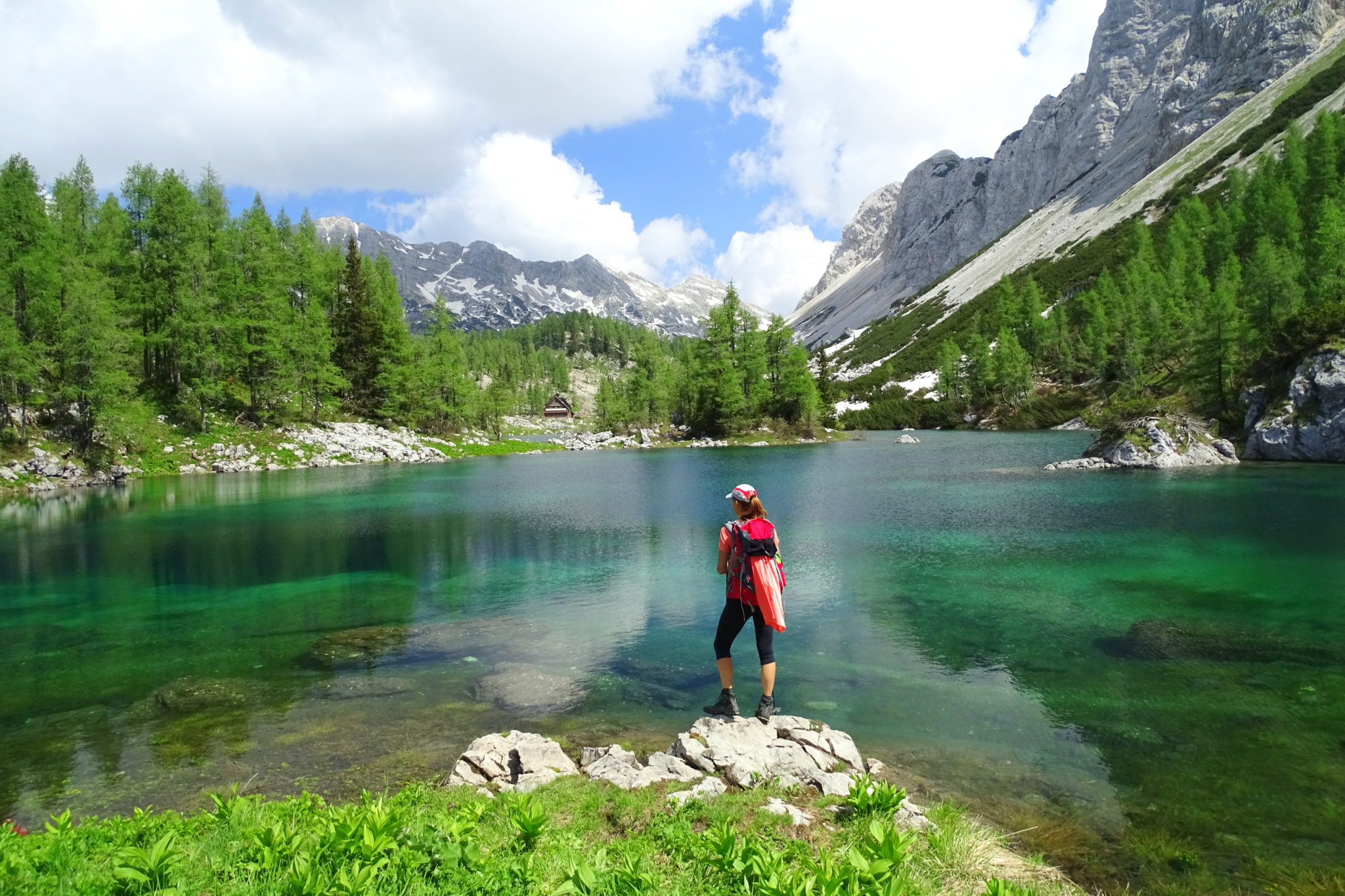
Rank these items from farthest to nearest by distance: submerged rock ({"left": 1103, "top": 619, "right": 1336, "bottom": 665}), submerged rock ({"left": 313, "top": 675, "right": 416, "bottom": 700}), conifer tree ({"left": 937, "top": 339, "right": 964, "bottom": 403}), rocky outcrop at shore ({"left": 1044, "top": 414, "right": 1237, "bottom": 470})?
1. conifer tree ({"left": 937, "top": 339, "right": 964, "bottom": 403})
2. rocky outcrop at shore ({"left": 1044, "top": 414, "right": 1237, "bottom": 470})
3. submerged rock ({"left": 1103, "top": 619, "right": 1336, "bottom": 665})
4. submerged rock ({"left": 313, "top": 675, "right": 416, "bottom": 700})

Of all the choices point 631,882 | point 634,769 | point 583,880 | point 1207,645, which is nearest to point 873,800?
point 634,769

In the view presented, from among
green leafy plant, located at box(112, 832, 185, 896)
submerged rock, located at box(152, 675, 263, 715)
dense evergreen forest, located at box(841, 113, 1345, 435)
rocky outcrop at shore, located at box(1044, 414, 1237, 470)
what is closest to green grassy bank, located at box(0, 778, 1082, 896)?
green leafy plant, located at box(112, 832, 185, 896)

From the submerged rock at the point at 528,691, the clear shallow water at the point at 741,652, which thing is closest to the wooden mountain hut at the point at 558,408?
the clear shallow water at the point at 741,652

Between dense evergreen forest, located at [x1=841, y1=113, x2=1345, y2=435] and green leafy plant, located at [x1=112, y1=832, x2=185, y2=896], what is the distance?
60.1m

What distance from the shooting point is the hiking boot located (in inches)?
427

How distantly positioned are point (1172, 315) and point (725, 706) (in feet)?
330

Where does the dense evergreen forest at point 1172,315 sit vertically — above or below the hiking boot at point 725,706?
above

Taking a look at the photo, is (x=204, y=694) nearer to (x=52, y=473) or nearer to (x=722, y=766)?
(x=722, y=766)

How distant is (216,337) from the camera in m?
67.2

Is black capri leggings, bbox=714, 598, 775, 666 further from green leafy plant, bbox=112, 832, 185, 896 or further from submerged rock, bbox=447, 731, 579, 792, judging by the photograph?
green leafy plant, bbox=112, 832, 185, 896

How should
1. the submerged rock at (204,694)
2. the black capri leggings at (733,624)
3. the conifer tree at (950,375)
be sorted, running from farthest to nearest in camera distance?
the conifer tree at (950,375) < the submerged rock at (204,694) < the black capri leggings at (733,624)

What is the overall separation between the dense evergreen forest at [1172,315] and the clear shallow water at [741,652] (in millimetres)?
29571

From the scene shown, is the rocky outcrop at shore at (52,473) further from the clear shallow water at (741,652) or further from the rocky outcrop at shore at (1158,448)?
the rocky outcrop at shore at (1158,448)

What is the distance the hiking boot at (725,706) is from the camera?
10.9 metres
